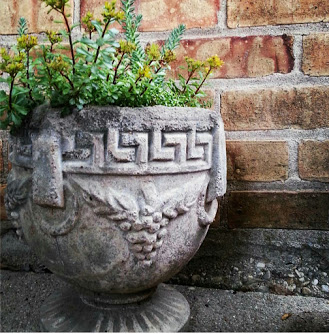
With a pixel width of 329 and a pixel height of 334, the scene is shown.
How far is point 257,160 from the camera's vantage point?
4.39ft

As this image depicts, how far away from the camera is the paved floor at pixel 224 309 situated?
1108 millimetres

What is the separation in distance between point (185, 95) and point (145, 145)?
30 centimetres

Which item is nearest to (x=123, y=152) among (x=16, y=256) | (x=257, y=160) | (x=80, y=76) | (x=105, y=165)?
(x=105, y=165)

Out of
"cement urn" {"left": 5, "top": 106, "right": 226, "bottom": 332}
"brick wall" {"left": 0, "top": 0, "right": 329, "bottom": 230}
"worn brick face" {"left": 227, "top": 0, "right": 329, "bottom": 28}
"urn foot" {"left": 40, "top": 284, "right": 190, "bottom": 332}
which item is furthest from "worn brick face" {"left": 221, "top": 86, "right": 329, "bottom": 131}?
"urn foot" {"left": 40, "top": 284, "right": 190, "bottom": 332}

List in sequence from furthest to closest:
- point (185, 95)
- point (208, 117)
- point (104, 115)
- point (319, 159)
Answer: point (319, 159) < point (185, 95) < point (208, 117) < point (104, 115)

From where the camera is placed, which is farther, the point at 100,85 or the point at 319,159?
the point at 319,159

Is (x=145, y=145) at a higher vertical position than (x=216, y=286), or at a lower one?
higher

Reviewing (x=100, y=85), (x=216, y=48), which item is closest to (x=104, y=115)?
(x=100, y=85)

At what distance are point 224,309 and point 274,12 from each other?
991 millimetres

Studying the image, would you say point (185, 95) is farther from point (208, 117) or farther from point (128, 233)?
point (128, 233)

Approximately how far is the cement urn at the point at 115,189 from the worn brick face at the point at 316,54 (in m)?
0.51

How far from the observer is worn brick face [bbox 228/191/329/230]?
132 cm

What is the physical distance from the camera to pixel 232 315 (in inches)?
46.1

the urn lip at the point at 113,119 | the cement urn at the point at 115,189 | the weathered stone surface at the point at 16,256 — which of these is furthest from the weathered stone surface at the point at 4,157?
the urn lip at the point at 113,119
